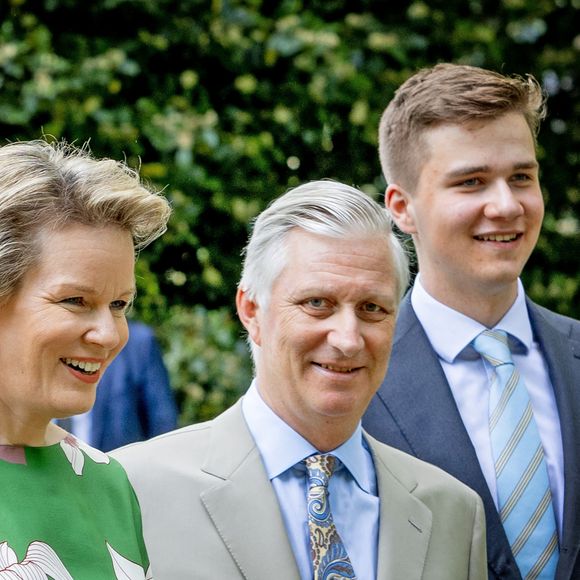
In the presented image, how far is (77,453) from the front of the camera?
2.62m

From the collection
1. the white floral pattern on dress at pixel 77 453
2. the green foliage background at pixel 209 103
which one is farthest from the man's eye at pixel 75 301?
the green foliage background at pixel 209 103

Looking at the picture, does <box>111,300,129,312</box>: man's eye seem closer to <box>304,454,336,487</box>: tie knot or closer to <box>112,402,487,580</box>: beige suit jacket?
<box>112,402,487,580</box>: beige suit jacket

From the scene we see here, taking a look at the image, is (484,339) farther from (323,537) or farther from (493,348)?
(323,537)

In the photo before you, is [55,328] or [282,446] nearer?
[55,328]

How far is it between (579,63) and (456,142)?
10.3 ft

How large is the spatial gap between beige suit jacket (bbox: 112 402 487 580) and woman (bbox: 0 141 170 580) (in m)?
0.35

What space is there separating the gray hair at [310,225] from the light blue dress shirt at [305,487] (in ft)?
0.95

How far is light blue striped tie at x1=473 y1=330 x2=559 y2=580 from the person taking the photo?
3342 millimetres

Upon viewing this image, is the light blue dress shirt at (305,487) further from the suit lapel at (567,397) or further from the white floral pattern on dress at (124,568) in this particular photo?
the suit lapel at (567,397)

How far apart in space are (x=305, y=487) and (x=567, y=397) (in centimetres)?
90

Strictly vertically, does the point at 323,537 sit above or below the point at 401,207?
below

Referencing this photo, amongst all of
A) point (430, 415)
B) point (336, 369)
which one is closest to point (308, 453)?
point (336, 369)

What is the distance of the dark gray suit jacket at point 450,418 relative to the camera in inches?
130

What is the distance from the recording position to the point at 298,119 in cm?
582
